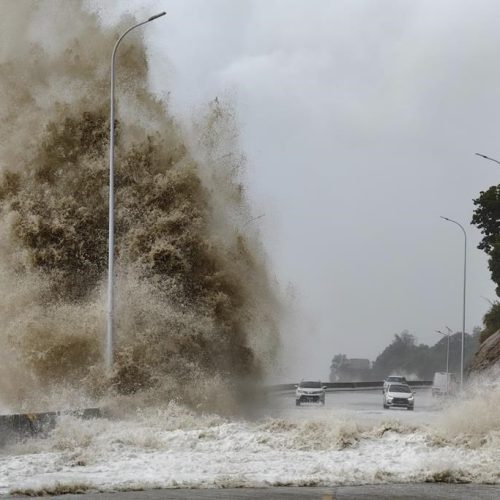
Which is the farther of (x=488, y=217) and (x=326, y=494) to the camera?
(x=488, y=217)

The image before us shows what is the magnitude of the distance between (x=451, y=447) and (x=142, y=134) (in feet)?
48.9

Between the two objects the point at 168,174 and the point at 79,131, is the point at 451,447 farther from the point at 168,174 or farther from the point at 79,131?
the point at 79,131

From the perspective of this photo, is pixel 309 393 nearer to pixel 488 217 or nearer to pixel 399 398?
pixel 399 398

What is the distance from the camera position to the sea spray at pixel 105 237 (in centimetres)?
2547

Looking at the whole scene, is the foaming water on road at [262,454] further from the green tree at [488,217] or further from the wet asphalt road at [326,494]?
the green tree at [488,217]

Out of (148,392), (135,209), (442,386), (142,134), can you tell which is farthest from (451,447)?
(442,386)

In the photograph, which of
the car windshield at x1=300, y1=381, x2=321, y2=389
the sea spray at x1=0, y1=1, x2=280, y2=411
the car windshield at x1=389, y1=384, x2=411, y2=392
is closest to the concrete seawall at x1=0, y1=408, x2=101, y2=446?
the sea spray at x1=0, y1=1, x2=280, y2=411

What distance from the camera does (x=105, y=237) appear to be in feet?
90.9

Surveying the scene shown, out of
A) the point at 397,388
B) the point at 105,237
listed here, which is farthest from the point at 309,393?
the point at 105,237

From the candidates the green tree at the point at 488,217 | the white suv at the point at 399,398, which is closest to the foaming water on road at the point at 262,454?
the white suv at the point at 399,398

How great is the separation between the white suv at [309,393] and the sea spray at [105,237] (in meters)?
18.2

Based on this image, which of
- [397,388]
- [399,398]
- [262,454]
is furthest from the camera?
[397,388]

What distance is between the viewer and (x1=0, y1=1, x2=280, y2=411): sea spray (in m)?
25.5

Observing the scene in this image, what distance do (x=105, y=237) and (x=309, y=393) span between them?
23.1 m
